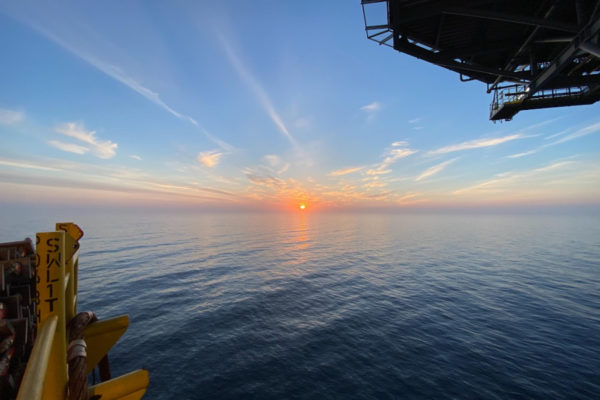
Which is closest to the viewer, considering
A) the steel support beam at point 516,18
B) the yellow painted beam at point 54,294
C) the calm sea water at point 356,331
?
the yellow painted beam at point 54,294

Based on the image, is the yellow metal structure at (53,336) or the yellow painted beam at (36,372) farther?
the yellow metal structure at (53,336)

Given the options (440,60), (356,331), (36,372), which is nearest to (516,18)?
(440,60)

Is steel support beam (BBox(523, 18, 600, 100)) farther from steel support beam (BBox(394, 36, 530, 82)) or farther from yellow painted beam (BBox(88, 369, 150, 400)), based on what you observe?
yellow painted beam (BBox(88, 369, 150, 400))

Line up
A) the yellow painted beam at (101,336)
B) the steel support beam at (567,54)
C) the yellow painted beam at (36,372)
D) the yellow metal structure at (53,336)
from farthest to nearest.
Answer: the steel support beam at (567,54) < the yellow painted beam at (101,336) < the yellow metal structure at (53,336) < the yellow painted beam at (36,372)

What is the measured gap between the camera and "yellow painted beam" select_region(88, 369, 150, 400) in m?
3.76

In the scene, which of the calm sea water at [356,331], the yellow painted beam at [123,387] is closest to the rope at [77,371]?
the yellow painted beam at [123,387]

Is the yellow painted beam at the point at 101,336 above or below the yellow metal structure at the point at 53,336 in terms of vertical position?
below

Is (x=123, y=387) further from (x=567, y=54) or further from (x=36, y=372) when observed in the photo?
(x=567, y=54)

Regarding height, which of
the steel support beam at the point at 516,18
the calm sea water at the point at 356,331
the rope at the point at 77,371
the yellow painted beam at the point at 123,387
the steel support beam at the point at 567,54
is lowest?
the calm sea water at the point at 356,331

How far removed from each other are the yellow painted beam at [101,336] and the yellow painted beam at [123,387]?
131 centimetres

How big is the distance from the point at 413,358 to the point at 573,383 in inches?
257

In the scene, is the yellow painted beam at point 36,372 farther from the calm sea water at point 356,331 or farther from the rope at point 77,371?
the calm sea water at point 356,331

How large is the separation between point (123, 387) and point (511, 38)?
2556cm

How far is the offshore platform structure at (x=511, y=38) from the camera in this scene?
12133 mm
